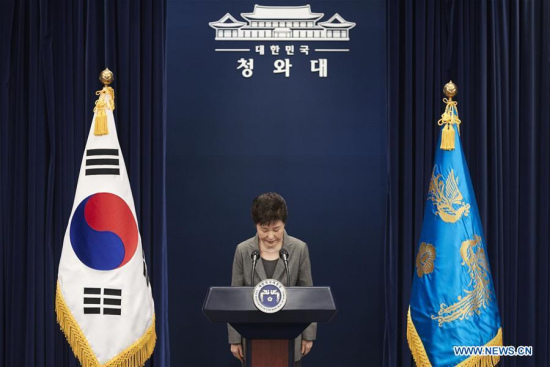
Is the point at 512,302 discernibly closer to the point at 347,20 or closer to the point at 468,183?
the point at 468,183

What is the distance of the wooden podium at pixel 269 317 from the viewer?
2285 mm

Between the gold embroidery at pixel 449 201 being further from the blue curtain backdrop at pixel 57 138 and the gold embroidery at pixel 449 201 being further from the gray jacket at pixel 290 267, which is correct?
the blue curtain backdrop at pixel 57 138

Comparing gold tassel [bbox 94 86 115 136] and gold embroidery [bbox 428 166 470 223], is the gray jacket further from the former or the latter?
gold tassel [bbox 94 86 115 136]

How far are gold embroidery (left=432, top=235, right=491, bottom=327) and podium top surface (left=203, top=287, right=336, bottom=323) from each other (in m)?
1.09

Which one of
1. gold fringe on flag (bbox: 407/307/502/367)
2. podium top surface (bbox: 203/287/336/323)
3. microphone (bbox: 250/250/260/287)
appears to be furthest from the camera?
gold fringe on flag (bbox: 407/307/502/367)

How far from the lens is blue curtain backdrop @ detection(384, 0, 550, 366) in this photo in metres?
3.78

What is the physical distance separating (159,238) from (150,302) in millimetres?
574

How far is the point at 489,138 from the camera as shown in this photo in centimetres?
383

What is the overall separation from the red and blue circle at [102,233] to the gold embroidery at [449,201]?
165cm

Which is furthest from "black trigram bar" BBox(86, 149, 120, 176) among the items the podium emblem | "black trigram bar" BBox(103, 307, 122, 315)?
the podium emblem

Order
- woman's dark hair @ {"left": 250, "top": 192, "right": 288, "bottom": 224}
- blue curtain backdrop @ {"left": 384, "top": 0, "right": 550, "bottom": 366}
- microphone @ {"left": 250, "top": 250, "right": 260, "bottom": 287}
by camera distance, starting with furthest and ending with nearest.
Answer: blue curtain backdrop @ {"left": 384, "top": 0, "right": 550, "bottom": 366}
woman's dark hair @ {"left": 250, "top": 192, "right": 288, "bottom": 224}
microphone @ {"left": 250, "top": 250, "right": 260, "bottom": 287}

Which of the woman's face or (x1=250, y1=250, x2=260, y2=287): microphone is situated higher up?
the woman's face

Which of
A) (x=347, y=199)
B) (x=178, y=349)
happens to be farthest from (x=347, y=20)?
(x=178, y=349)

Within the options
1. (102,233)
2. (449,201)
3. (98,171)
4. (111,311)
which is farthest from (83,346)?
(449,201)
